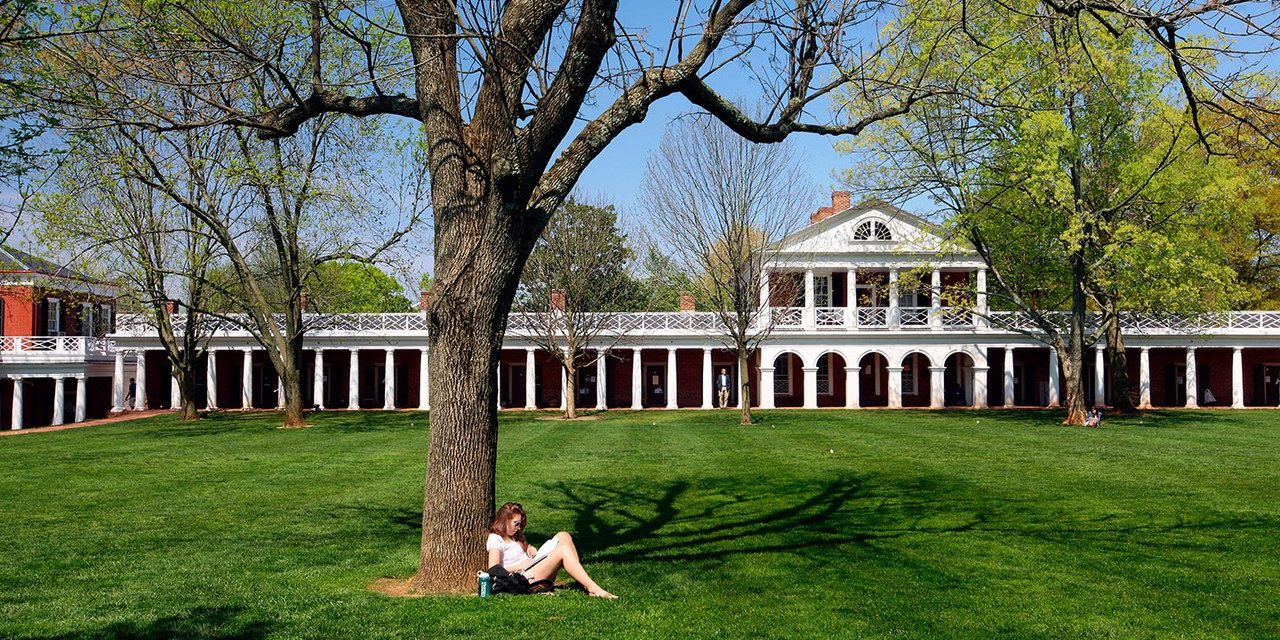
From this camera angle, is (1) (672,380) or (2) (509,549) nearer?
(2) (509,549)

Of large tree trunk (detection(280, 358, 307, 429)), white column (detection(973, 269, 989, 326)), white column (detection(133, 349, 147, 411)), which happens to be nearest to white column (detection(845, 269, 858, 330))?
white column (detection(973, 269, 989, 326))

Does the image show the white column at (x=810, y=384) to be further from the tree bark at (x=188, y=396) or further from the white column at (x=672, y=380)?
the tree bark at (x=188, y=396)

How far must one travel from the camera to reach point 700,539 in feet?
33.4

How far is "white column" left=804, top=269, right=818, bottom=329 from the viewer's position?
39.6 meters

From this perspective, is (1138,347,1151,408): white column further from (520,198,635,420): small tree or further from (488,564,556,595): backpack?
(488,564,556,595): backpack

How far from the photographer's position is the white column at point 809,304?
130 ft

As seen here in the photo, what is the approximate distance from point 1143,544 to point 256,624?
839 centimetres

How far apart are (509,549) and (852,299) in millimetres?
34448

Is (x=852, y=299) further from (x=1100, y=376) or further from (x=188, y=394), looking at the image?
(x=188, y=394)

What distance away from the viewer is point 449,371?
23.3 feet

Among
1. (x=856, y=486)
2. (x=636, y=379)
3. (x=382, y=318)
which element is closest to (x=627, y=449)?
(x=856, y=486)

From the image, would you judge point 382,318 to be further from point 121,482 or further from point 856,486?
point 856,486

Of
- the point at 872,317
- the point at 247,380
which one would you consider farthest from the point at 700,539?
the point at 247,380

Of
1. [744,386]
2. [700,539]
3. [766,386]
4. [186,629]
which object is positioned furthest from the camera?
[766,386]
